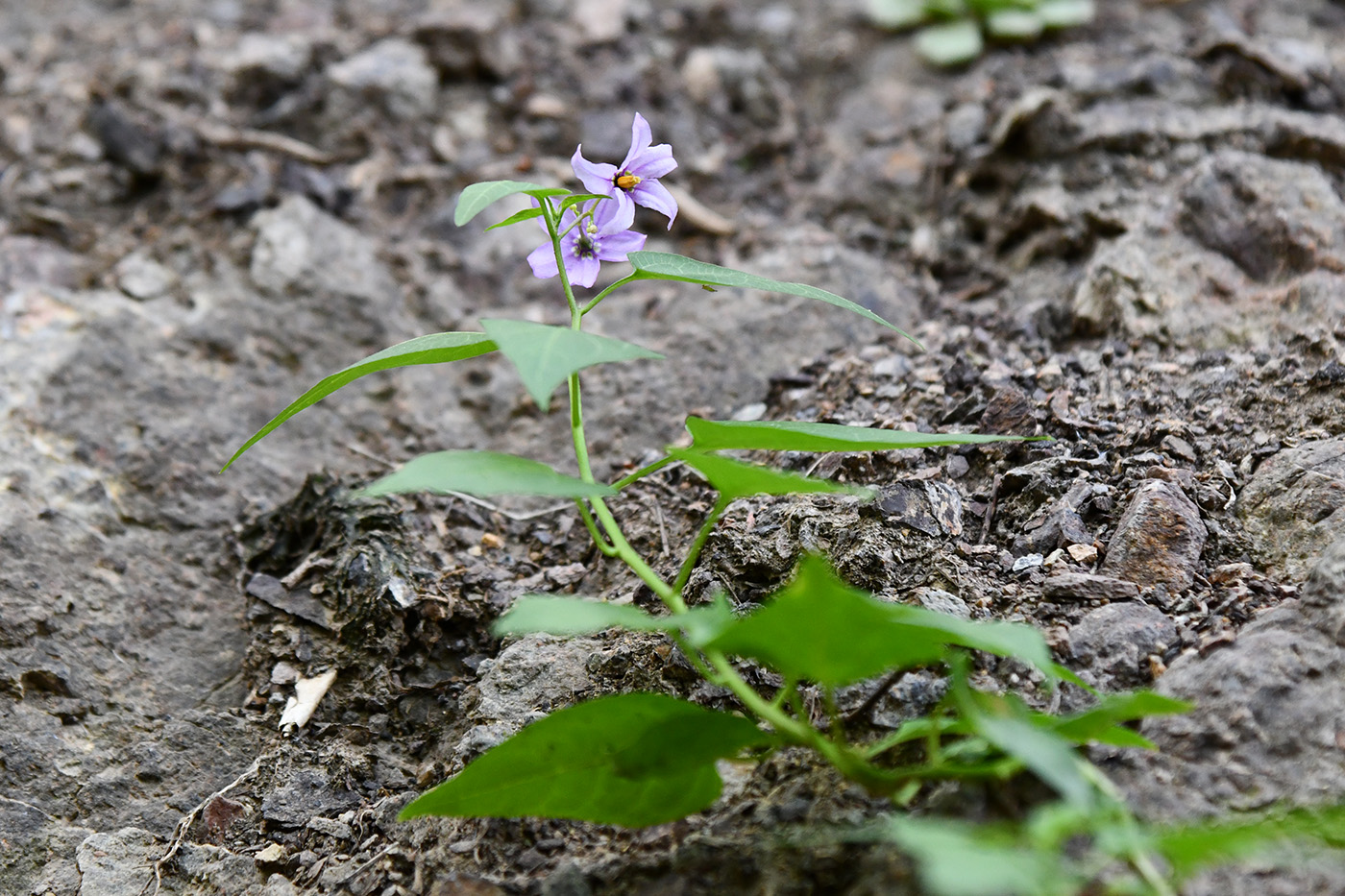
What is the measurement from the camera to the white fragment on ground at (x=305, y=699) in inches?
62.6

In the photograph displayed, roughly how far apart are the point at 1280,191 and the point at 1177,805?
1657 millimetres

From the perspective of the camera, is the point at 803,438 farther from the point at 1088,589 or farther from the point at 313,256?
the point at 313,256

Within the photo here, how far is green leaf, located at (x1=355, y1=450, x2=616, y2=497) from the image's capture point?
1.04 metres

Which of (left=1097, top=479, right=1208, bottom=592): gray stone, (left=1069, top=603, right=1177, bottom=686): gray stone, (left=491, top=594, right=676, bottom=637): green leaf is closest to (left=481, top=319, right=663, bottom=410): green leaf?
(left=491, top=594, right=676, bottom=637): green leaf

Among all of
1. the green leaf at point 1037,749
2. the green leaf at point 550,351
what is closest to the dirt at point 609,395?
the green leaf at point 1037,749

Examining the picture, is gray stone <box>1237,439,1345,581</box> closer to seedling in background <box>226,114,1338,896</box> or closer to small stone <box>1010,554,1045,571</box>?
small stone <box>1010,554,1045,571</box>

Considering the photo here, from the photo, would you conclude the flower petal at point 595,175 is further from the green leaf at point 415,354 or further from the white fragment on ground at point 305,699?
the white fragment on ground at point 305,699

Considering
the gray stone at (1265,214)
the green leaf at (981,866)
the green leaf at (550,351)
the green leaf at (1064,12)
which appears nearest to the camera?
the green leaf at (981,866)

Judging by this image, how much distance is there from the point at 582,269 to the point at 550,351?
0.44 m

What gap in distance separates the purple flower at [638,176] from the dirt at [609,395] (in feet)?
1.67

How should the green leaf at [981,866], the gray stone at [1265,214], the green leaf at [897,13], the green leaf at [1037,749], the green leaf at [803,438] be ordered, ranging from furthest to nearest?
the green leaf at [897,13] → the gray stone at [1265,214] → the green leaf at [803,438] → the green leaf at [1037,749] → the green leaf at [981,866]

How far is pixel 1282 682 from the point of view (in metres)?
1.18

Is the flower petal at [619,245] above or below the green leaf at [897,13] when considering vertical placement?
above

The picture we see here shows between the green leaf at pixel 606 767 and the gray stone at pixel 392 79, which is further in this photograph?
the gray stone at pixel 392 79
